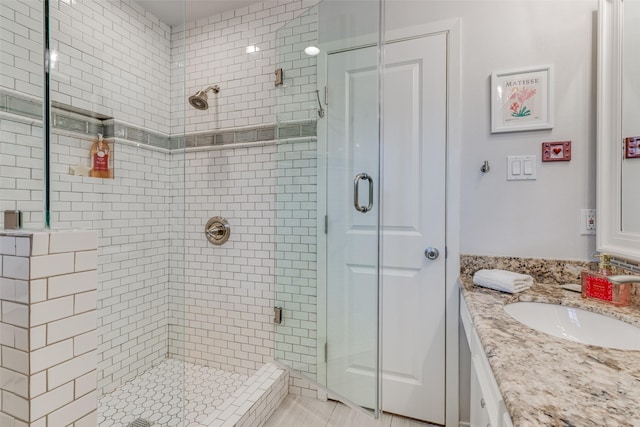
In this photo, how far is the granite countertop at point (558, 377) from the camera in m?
0.50

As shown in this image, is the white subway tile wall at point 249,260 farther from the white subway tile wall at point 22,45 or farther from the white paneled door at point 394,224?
the white subway tile wall at point 22,45

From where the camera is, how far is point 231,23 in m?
2.13

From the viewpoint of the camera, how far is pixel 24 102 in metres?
0.90

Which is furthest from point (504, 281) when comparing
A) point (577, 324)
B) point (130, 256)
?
point (130, 256)

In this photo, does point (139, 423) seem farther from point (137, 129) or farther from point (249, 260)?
point (137, 129)

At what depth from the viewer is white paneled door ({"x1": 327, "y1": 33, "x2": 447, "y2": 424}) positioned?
5.34ft

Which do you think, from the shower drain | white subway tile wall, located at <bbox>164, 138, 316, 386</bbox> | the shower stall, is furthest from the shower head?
the shower drain

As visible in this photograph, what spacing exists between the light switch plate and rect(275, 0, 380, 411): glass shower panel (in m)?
0.67

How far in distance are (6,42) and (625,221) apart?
2178 mm

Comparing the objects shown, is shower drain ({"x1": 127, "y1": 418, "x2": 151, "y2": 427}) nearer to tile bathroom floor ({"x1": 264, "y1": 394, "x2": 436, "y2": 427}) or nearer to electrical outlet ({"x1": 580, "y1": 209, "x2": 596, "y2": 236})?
tile bathroom floor ({"x1": 264, "y1": 394, "x2": 436, "y2": 427})

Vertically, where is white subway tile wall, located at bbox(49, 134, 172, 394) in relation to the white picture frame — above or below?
below

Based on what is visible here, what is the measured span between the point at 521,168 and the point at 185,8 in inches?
93.1

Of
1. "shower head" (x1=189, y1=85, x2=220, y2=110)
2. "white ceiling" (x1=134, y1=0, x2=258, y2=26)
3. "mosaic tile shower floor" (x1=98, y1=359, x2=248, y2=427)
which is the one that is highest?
"white ceiling" (x1=134, y1=0, x2=258, y2=26)

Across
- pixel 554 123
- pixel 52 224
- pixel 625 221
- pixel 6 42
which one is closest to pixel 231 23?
pixel 6 42
